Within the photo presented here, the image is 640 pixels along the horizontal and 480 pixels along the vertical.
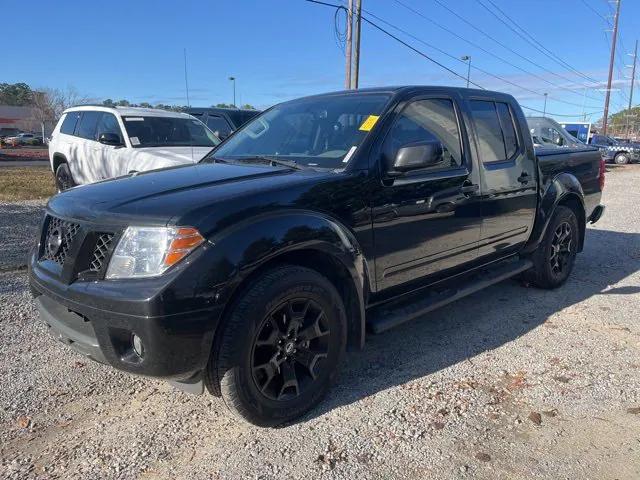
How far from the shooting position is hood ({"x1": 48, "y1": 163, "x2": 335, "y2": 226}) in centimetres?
262

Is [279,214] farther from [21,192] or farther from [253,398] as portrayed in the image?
[21,192]

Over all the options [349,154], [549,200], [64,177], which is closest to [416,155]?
[349,154]

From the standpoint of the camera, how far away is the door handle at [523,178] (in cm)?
469

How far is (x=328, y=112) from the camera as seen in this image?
3.94 metres

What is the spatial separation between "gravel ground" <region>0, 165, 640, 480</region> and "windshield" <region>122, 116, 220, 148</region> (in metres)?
4.57

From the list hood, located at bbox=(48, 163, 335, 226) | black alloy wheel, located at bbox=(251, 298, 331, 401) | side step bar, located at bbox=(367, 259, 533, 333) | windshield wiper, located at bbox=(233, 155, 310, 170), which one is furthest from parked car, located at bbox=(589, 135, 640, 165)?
black alloy wheel, located at bbox=(251, 298, 331, 401)

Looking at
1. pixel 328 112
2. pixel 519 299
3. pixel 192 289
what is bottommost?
pixel 519 299

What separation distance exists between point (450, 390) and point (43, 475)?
2317mm

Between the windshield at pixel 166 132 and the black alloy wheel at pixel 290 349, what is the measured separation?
628 centimetres

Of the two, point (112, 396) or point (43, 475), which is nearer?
point (43, 475)

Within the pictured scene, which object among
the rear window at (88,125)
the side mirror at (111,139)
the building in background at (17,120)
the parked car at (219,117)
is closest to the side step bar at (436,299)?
the side mirror at (111,139)

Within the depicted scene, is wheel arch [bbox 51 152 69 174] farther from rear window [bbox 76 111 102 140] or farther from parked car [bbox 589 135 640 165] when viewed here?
parked car [bbox 589 135 640 165]

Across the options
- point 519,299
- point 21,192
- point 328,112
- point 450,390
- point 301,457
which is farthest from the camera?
point 21,192

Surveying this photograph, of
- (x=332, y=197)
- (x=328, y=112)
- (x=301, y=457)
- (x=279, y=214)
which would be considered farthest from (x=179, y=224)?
(x=328, y=112)
